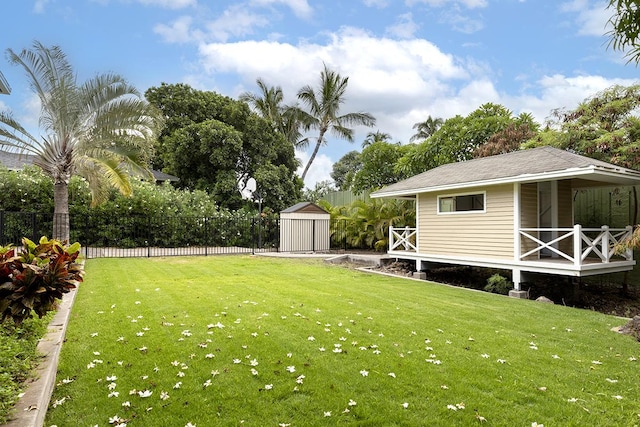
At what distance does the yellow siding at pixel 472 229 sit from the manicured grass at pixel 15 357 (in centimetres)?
985

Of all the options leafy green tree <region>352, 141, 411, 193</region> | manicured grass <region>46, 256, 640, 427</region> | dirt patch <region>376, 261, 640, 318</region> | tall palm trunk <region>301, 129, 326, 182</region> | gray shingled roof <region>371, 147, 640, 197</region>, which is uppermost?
tall palm trunk <region>301, 129, 326, 182</region>

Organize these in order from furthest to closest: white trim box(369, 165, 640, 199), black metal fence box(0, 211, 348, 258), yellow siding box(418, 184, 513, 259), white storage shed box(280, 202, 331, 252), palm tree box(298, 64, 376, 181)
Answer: palm tree box(298, 64, 376, 181) → white storage shed box(280, 202, 331, 252) → black metal fence box(0, 211, 348, 258) → yellow siding box(418, 184, 513, 259) → white trim box(369, 165, 640, 199)

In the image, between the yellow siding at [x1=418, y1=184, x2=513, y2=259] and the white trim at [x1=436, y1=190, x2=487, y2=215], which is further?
the white trim at [x1=436, y1=190, x2=487, y2=215]

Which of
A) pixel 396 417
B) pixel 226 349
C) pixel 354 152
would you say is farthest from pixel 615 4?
pixel 354 152

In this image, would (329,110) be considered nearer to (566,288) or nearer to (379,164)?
(379,164)

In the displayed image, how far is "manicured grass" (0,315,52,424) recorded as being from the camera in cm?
271

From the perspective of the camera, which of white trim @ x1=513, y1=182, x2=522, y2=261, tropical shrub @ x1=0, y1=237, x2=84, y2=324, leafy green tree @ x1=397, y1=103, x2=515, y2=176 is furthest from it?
leafy green tree @ x1=397, y1=103, x2=515, y2=176

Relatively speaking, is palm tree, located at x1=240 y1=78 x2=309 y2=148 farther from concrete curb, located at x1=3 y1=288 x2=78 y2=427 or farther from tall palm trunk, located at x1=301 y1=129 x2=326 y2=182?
concrete curb, located at x1=3 y1=288 x2=78 y2=427

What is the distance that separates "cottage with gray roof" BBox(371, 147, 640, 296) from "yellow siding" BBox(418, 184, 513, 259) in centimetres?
3

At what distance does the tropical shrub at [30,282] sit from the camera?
9.74 feet

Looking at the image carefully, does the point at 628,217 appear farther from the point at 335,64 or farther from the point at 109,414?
the point at 335,64

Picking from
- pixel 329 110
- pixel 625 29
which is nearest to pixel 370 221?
pixel 329 110

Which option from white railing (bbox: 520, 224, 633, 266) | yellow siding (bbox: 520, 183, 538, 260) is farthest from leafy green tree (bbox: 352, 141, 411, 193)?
white railing (bbox: 520, 224, 633, 266)

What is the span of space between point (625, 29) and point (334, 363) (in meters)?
4.76
